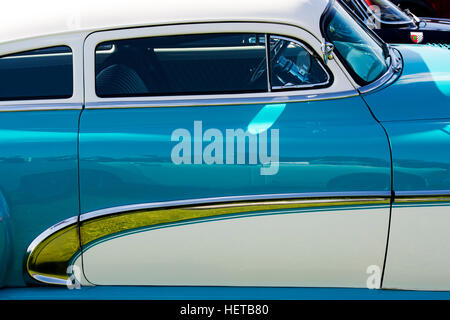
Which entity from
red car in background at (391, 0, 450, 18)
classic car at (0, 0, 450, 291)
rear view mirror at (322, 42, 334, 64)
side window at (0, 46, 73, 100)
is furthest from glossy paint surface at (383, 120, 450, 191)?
red car in background at (391, 0, 450, 18)

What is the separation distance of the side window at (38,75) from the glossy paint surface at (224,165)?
26 centimetres

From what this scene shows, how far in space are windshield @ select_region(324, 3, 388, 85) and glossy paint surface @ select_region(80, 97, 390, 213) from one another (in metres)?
0.34

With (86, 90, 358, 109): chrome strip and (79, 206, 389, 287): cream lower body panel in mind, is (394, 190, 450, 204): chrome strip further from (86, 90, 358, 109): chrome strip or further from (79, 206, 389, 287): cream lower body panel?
(86, 90, 358, 109): chrome strip

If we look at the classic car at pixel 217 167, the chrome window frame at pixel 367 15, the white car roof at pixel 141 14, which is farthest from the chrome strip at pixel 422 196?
the chrome window frame at pixel 367 15

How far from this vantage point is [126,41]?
2.71 metres

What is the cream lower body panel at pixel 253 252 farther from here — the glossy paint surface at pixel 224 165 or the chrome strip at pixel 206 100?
the chrome strip at pixel 206 100

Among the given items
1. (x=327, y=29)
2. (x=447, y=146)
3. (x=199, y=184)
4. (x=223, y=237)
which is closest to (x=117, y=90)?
(x=199, y=184)

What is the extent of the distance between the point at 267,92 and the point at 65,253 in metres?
1.15

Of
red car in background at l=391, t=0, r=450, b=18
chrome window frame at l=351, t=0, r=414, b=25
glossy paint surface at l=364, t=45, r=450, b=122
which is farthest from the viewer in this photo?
red car in background at l=391, t=0, r=450, b=18

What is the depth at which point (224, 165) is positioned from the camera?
253cm

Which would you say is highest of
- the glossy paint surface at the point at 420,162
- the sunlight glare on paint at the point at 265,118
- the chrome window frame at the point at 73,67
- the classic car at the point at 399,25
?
the classic car at the point at 399,25

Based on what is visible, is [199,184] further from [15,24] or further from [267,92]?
[15,24]

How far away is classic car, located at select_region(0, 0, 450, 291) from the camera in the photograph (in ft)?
8.24

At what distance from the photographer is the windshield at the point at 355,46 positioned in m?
2.81
